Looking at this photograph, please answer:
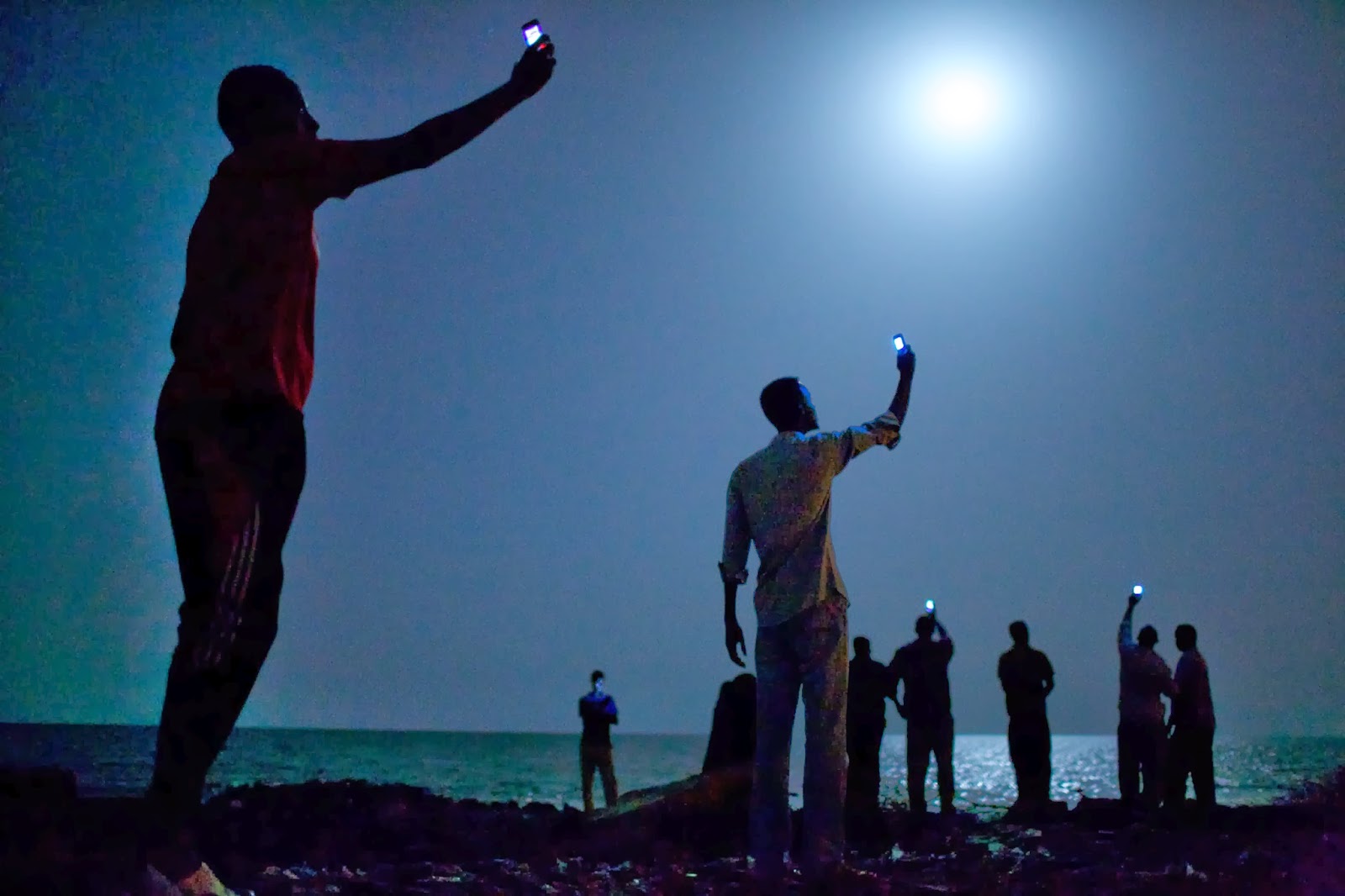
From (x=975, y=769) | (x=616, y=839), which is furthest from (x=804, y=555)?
(x=975, y=769)

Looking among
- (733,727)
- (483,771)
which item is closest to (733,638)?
(733,727)

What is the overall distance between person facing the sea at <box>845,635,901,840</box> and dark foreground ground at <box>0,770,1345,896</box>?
1.15 m

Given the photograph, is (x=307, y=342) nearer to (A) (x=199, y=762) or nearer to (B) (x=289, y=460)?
(B) (x=289, y=460)

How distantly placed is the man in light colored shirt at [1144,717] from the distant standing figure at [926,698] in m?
1.74

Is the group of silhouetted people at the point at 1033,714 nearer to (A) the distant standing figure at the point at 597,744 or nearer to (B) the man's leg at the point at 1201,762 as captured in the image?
(B) the man's leg at the point at 1201,762

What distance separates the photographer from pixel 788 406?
468 cm

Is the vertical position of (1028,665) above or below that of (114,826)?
above

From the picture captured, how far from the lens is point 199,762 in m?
2.38

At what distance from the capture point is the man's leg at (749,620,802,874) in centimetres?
433

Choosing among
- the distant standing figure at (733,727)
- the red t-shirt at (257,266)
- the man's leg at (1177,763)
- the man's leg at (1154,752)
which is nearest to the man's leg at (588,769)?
the distant standing figure at (733,727)

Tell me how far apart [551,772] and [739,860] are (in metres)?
50.4

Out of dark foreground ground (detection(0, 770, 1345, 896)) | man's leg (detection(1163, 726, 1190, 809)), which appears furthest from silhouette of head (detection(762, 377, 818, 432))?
man's leg (detection(1163, 726, 1190, 809))

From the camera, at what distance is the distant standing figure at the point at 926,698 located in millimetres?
11688

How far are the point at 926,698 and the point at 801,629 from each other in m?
8.19
